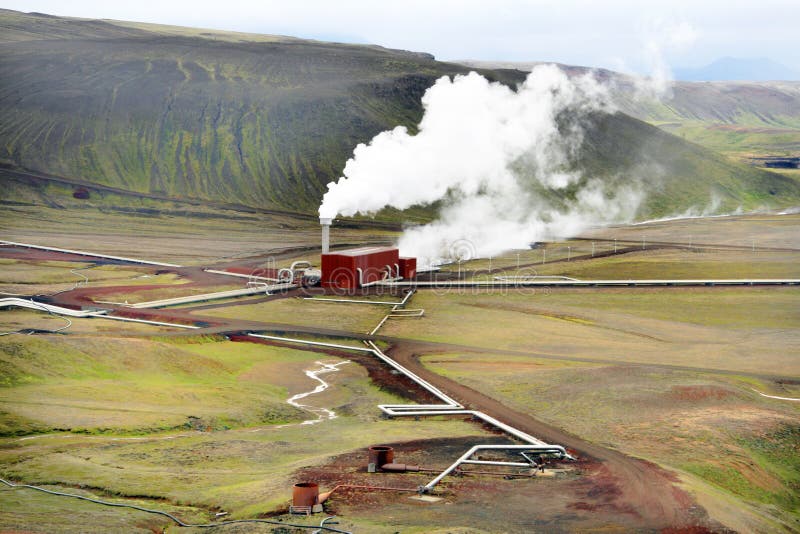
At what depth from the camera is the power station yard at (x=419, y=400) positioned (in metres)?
35.9

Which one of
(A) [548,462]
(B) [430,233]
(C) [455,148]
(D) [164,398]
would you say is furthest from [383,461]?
(B) [430,233]

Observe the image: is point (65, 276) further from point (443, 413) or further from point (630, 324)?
point (443, 413)

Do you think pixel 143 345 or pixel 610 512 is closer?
pixel 610 512

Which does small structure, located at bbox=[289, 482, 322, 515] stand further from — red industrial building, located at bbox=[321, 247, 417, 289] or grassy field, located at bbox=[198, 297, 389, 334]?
red industrial building, located at bbox=[321, 247, 417, 289]

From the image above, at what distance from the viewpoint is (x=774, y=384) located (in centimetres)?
6556

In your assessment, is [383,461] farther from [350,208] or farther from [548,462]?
[350,208]

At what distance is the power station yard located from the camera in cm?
3594

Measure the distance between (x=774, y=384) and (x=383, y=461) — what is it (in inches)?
1454

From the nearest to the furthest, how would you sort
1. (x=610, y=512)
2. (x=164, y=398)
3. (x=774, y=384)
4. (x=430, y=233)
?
(x=610, y=512), (x=164, y=398), (x=774, y=384), (x=430, y=233)

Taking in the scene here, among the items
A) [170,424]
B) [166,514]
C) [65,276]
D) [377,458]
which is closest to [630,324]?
[170,424]

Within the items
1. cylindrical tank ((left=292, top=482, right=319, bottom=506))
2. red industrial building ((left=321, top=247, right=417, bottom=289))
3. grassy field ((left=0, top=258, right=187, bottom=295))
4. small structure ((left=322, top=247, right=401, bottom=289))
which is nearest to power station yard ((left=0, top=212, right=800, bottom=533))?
cylindrical tank ((left=292, top=482, right=319, bottom=506))

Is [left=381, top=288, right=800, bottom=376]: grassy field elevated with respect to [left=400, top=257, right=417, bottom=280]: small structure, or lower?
lower

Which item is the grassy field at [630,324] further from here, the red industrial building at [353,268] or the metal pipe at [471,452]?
the metal pipe at [471,452]

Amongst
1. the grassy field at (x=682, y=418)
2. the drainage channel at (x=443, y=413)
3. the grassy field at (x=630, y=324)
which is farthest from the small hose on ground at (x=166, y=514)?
the grassy field at (x=630, y=324)
